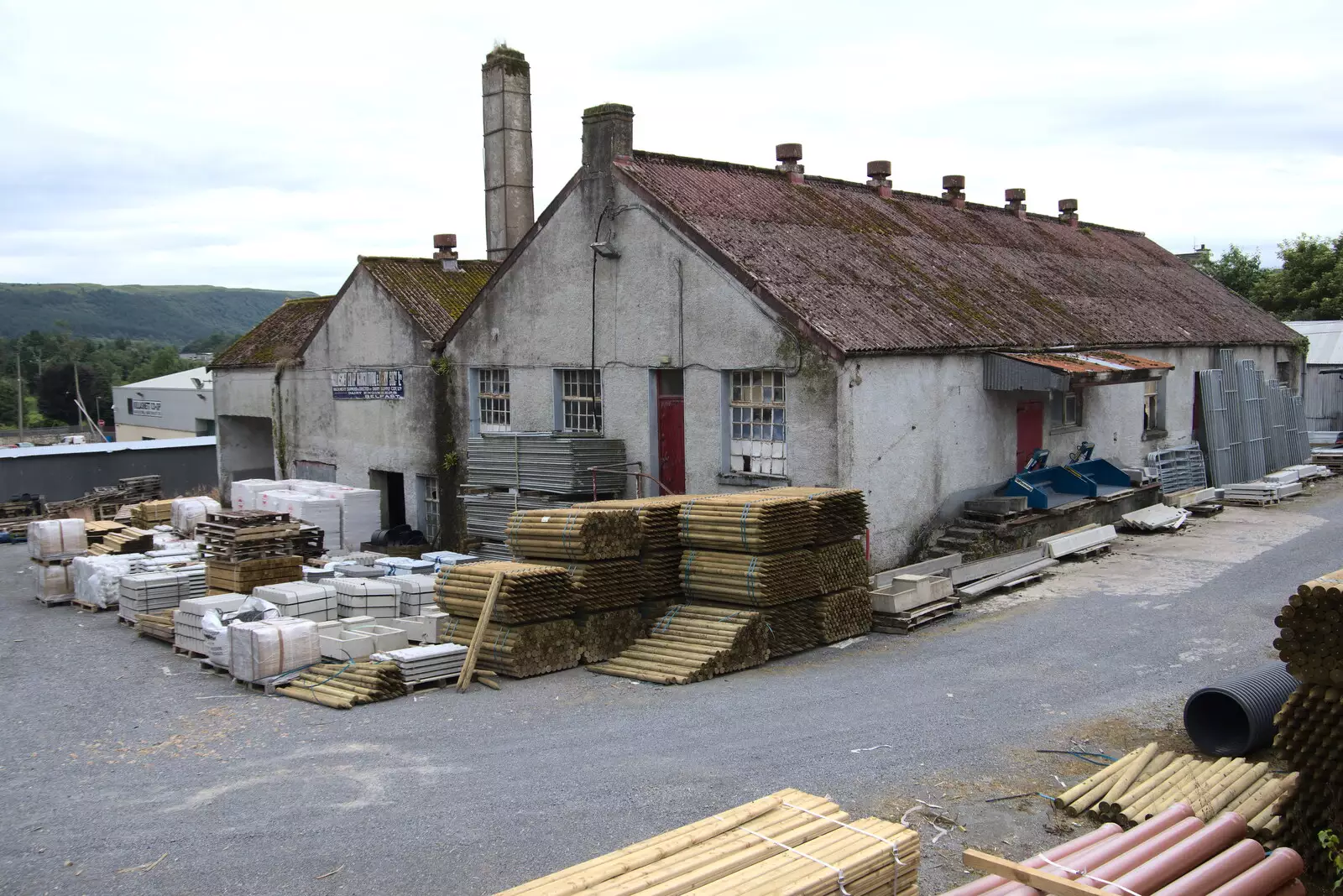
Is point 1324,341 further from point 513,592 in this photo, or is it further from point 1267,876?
point 1267,876

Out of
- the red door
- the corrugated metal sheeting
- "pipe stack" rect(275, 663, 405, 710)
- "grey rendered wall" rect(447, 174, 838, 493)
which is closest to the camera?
"pipe stack" rect(275, 663, 405, 710)

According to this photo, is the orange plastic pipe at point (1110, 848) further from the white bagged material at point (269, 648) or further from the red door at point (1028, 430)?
the red door at point (1028, 430)

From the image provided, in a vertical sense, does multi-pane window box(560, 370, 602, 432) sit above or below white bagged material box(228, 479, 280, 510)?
above

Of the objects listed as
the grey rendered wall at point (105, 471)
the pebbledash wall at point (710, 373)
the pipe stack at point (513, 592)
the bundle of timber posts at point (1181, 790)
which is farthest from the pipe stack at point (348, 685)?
the grey rendered wall at point (105, 471)

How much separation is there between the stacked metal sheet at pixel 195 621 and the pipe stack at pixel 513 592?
3519 mm

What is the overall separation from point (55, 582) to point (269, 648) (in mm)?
8808

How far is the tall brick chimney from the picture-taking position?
26359 millimetres

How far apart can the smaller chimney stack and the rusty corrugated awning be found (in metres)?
6.75

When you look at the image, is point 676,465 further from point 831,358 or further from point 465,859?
point 465,859

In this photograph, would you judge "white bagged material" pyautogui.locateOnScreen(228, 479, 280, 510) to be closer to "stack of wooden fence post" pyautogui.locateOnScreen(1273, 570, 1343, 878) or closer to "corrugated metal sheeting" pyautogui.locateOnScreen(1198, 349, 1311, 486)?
"stack of wooden fence post" pyautogui.locateOnScreen(1273, 570, 1343, 878)

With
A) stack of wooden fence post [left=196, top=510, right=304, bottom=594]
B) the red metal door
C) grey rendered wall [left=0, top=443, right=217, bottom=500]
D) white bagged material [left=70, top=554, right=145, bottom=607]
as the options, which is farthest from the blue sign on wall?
grey rendered wall [left=0, top=443, right=217, bottom=500]

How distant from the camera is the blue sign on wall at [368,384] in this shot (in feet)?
78.5

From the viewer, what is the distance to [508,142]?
26.4 m

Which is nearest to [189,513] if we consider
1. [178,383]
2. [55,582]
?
[55,582]
